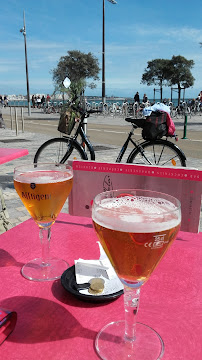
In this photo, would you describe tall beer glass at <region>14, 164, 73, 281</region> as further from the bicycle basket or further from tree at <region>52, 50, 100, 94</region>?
tree at <region>52, 50, 100, 94</region>

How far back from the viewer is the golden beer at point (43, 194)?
3.17 feet

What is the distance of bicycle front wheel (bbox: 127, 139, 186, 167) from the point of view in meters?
5.03

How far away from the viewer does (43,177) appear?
1068 millimetres

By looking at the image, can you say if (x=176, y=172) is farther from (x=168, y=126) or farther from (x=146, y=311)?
(x=168, y=126)

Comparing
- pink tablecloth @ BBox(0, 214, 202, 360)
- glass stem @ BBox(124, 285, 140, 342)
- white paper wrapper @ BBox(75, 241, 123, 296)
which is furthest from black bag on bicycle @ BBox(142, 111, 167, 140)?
glass stem @ BBox(124, 285, 140, 342)

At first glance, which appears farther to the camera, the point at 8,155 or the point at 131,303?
the point at 8,155

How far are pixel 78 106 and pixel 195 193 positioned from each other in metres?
4.48

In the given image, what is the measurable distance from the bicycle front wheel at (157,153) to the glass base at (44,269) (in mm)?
3935

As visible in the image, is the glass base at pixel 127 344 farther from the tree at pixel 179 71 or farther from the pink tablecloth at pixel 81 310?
the tree at pixel 179 71

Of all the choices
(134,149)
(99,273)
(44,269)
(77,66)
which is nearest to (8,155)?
(44,269)

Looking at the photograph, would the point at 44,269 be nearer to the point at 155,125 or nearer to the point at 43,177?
the point at 43,177

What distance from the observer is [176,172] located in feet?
4.14

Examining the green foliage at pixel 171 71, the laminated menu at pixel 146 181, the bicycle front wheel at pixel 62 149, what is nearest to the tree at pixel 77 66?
the green foliage at pixel 171 71

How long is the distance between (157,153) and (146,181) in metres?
3.94
